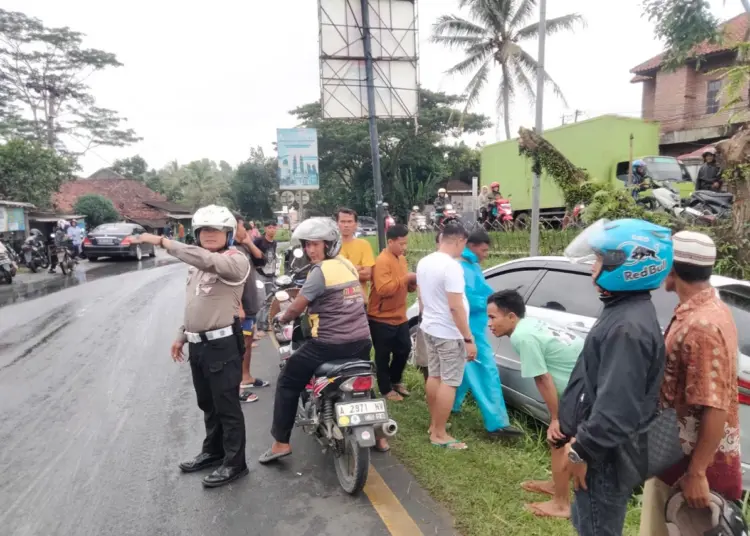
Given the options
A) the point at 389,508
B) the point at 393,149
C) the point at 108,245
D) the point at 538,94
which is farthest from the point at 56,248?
the point at 393,149

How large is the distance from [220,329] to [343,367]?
32.5 inches

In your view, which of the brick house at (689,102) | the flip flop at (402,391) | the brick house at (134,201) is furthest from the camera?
the brick house at (134,201)

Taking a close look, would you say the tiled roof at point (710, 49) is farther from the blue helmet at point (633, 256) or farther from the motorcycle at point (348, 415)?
the blue helmet at point (633, 256)

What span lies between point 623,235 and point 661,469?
2.70 ft

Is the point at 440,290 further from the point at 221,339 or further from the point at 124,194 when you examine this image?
the point at 124,194

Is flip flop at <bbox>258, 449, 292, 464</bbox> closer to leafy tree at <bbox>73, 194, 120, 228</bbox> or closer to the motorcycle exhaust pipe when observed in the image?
the motorcycle exhaust pipe

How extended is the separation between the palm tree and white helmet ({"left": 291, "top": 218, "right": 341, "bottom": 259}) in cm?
2070

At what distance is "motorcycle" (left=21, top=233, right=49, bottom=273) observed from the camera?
53.5ft

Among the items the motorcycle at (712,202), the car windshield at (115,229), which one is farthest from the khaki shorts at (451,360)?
the car windshield at (115,229)

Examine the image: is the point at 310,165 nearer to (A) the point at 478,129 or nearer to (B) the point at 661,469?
(B) the point at 661,469

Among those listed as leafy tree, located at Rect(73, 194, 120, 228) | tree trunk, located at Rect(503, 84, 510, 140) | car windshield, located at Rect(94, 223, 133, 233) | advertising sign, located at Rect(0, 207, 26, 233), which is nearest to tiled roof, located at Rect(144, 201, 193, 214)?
leafy tree, located at Rect(73, 194, 120, 228)

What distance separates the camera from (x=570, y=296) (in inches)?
153

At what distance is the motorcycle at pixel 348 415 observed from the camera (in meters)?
3.17

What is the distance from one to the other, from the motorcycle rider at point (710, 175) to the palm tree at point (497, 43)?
46.4 ft
